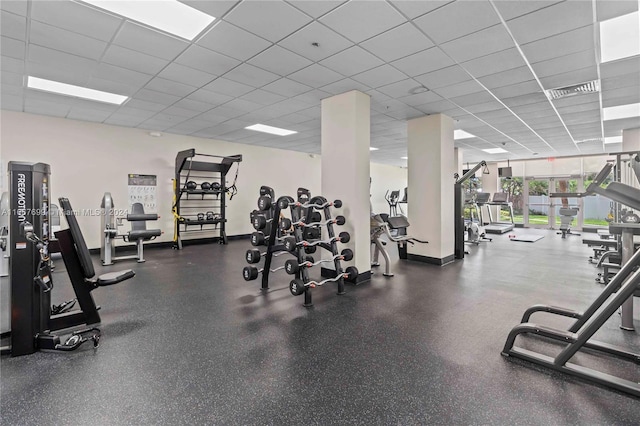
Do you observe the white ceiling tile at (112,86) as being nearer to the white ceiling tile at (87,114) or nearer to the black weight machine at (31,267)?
the white ceiling tile at (87,114)

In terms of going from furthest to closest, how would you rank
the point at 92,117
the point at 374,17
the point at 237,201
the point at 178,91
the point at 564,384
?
the point at 237,201 < the point at 92,117 < the point at 178,91 < the point at 374,17 < the point at 564,384

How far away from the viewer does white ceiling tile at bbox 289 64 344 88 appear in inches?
146

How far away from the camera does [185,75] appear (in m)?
3.94

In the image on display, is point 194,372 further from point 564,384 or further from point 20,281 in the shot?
point 564,384

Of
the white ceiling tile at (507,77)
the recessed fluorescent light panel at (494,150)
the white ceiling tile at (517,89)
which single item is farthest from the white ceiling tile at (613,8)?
the recessed fluorescent light panel at (494,150)

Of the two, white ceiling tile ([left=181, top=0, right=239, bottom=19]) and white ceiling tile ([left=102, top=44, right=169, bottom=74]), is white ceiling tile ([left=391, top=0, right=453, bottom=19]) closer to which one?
white ceiling tile ([left=181, top=0, right=239, bottom=19])

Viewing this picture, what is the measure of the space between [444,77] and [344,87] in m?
1.31

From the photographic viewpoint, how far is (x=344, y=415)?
1.70 metres

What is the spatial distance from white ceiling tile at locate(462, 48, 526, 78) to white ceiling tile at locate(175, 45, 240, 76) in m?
2.77

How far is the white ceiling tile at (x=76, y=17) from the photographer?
8.33ft

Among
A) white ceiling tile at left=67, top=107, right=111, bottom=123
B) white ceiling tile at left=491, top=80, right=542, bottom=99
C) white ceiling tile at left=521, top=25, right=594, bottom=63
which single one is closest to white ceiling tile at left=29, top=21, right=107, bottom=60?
white ceiling tile at left=67, top=107, right=111, bottom=123

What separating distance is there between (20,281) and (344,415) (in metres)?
2.55

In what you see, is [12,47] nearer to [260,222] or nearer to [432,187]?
[260,222]

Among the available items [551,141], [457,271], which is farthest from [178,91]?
[551,141]
